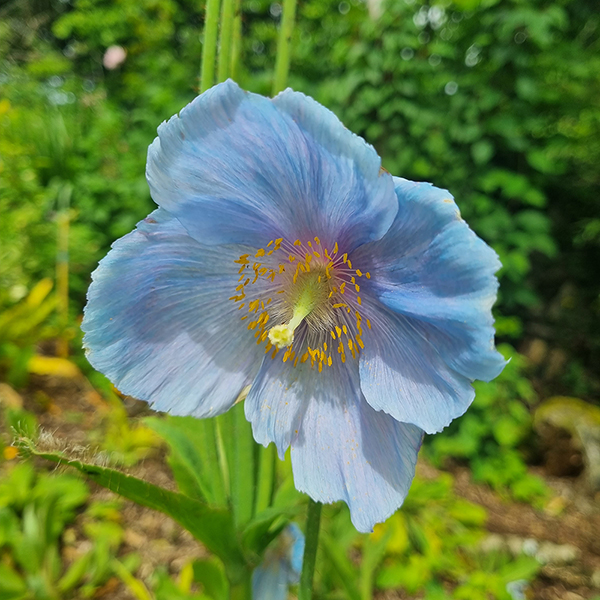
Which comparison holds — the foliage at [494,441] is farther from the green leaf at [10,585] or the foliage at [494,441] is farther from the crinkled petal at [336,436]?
the crinkled petal at [336,436]

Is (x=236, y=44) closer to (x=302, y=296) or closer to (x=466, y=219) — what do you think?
Result: (x=302, y=296)

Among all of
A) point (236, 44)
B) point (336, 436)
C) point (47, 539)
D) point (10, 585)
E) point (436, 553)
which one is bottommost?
point (436, 553)

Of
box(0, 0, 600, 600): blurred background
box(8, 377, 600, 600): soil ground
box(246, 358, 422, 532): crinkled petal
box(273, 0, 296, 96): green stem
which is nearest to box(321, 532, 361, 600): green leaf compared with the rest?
box(0, 0, 600, 600): blurred background

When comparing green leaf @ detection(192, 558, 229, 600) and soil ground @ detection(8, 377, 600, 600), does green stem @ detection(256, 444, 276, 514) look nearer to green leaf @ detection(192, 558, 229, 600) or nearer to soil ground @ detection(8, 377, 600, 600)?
green leaf @ detection(192, 558, 229, 600)

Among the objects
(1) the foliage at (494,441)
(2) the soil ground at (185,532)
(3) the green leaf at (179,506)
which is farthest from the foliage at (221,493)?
(1) the foliage at (494,441)

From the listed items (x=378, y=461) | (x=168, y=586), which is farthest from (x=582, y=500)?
(x=378, y=461)

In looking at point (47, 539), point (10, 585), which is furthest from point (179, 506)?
point (47, 539)

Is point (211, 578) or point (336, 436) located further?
point (211, 578)

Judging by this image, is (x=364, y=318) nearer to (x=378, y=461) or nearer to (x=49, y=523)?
(x=378, y=461)
